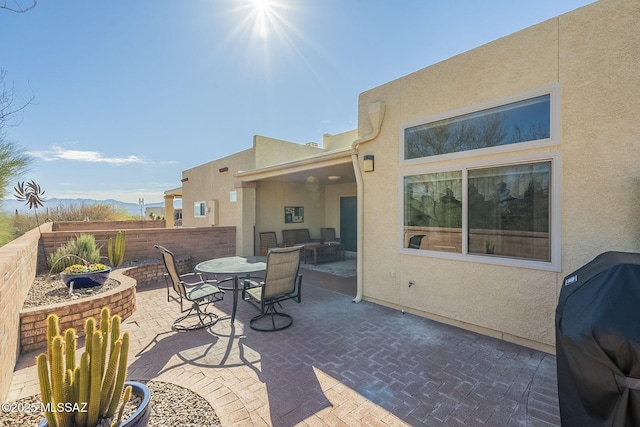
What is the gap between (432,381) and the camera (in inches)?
122

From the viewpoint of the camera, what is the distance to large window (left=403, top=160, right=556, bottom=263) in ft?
12.6

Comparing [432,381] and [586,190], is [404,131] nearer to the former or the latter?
[586,190]

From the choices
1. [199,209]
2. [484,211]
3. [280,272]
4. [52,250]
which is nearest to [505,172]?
[484,211]

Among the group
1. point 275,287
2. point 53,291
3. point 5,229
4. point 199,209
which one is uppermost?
point 199,209

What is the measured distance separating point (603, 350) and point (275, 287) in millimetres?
3736

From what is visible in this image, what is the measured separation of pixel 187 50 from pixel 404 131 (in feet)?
20.3

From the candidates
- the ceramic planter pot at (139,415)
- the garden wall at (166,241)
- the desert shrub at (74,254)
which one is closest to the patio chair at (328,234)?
the garden wall at (166,241)

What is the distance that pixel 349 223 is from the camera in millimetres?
11680

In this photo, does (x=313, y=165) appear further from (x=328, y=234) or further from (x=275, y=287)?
(x=328, y=234)

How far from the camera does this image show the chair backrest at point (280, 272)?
432cm

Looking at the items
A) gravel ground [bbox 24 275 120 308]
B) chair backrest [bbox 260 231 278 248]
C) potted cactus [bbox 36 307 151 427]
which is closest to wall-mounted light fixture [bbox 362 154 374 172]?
potted cactus [bbox 36 307 151 427]

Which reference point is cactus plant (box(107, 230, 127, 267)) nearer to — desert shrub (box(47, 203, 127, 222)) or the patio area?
the patio area

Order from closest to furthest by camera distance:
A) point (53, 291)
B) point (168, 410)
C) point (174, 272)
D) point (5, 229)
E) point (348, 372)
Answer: point (168, 410)
point (348, 372)
point (174, 272)
point (53, 291)
point (5, 229)

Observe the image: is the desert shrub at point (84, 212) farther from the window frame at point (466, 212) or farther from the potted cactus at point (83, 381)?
the window frame at point (466, 212)
